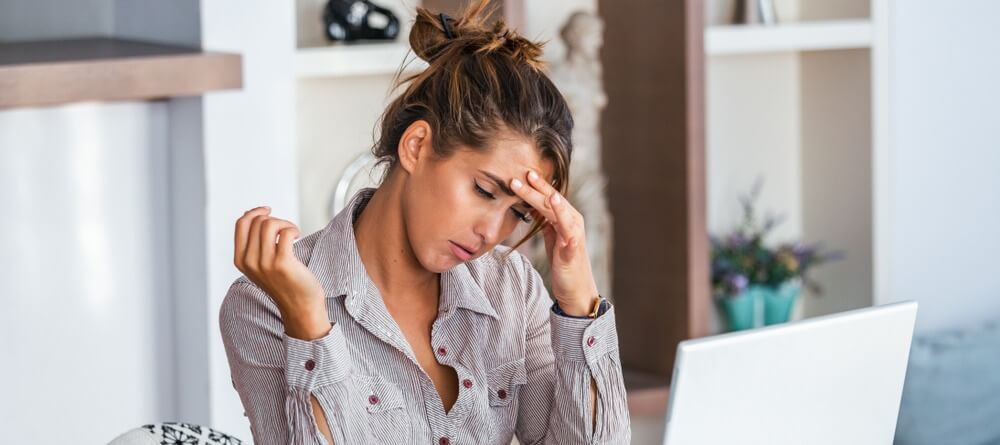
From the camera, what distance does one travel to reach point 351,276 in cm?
158

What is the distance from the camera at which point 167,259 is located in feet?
8.59

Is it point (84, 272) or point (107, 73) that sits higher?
point (107, 73)

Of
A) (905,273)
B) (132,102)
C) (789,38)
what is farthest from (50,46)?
(905,273)

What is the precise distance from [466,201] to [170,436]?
449 millimetres

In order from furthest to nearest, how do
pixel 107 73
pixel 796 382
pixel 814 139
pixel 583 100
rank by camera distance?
pixel 814 139 < pixel 583 100 < pixel 107 73 < pixel 796 382

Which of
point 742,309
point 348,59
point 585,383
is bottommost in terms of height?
point 742,309

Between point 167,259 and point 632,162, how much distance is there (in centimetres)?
115

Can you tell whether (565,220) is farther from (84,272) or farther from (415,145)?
(84,272)

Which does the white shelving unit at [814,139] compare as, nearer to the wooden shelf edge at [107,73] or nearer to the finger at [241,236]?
the wooden shelf edge at [107,73]

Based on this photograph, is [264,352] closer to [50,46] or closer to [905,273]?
[50,46]

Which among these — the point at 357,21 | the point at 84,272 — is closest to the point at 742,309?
the point at 357,21

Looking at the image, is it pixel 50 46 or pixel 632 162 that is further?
pixel 632 162

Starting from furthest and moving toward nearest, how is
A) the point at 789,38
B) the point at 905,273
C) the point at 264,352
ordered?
the point at 905,273, the point at 789,38, the point at 264,352

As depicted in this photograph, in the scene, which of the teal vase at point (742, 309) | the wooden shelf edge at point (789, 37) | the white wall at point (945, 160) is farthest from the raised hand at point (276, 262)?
the white wall at point (945, 160)
